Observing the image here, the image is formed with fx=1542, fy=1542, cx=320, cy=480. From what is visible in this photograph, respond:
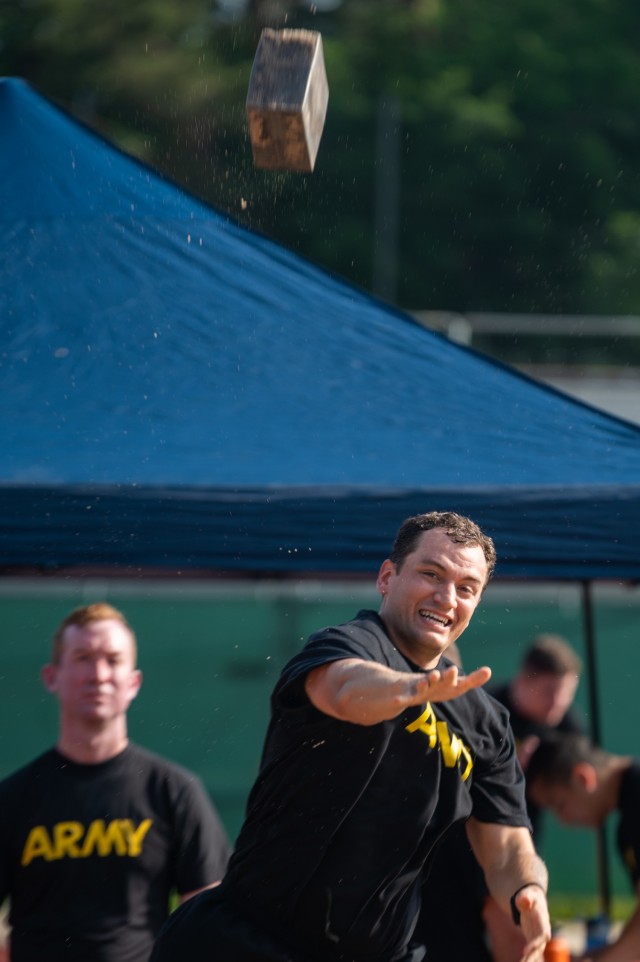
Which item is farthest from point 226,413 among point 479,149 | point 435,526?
point 479,149

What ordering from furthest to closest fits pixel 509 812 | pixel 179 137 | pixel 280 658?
pixel 179 137 → pixel 280 658 → pixel 509 812

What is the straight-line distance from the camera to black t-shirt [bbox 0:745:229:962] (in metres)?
3.87

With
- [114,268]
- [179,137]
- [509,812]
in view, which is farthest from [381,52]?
[509,812]

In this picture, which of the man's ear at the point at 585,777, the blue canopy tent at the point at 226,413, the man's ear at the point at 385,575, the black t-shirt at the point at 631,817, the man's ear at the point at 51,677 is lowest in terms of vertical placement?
the black t-shirt at the point at 631,817

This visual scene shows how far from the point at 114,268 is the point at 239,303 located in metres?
0.40

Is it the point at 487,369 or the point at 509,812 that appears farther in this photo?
the point at 487,369

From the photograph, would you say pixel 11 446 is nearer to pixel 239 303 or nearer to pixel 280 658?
pixel 239 303

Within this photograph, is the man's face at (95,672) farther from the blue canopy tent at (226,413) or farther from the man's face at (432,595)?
the man's face at (432,595)

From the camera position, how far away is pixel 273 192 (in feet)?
93.6

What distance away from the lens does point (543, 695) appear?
17.1ft

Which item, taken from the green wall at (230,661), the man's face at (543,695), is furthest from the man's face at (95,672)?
the green wall at (230,661)

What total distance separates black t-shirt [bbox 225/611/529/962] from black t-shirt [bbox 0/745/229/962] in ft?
3.06

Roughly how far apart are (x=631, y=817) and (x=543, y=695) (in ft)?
3.24

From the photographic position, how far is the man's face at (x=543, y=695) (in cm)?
521
